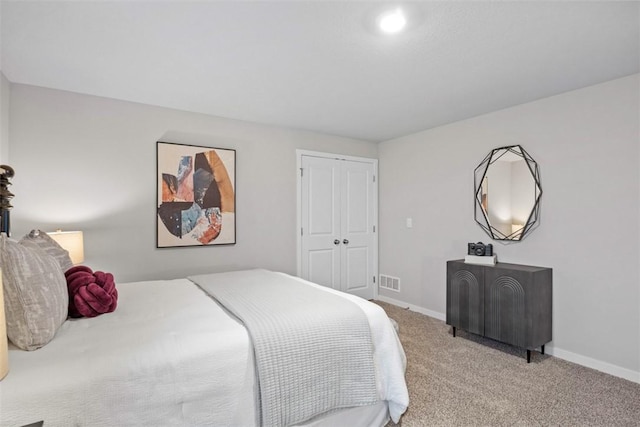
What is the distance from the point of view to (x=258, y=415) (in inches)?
60.5

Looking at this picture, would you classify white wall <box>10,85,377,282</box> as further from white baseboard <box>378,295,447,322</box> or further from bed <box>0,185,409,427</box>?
white baseboard <box>378,295,447,322</box>

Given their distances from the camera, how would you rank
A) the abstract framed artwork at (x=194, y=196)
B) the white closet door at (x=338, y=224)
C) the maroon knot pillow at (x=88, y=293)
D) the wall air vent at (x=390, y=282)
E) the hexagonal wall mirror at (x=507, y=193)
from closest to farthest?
the maroon knot pillow at (x=88, y=293) → the hexagonal wall mirror at (x=507, y=193) → the abstract framed artwork at (x=194, y=196) → the white closet door at (x=338, y=224) → the wall air vent at (x=390, y=282)

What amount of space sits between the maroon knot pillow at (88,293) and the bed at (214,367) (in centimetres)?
5

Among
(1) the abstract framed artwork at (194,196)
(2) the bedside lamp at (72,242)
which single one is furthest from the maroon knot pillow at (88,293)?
(1) the abstract framed artwork at (194,196)

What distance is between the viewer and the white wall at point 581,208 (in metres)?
2.62

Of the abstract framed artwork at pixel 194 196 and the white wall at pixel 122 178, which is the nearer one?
the white wall at pixel 122 178

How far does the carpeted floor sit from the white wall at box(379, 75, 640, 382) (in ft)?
1.09

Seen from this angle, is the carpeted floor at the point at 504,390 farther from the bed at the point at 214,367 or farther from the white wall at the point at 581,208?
the bed at the point at 214,367

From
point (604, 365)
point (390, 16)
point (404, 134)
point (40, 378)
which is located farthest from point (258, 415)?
point (404, 134)

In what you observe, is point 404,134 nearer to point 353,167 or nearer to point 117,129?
A: point 353,167

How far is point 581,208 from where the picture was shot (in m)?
2.87

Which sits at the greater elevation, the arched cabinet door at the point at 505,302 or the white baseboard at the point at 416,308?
the arched cabinet door at the point at 505,302

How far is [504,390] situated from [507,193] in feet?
6.15

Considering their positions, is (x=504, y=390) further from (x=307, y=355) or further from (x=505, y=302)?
(x=307, y=355)
